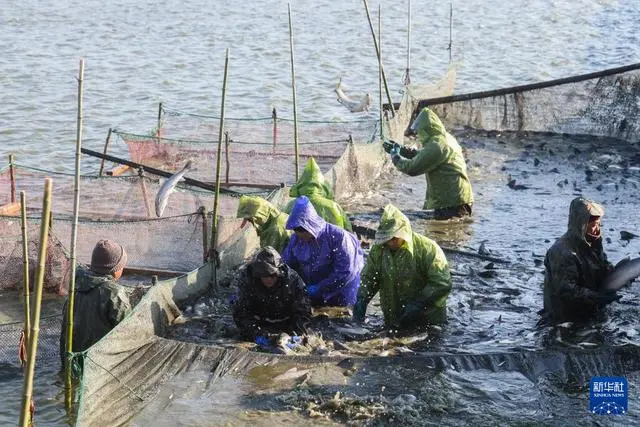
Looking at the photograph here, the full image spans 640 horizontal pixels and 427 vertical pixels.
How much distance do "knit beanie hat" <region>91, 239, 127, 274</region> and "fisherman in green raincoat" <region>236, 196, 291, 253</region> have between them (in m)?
2.06

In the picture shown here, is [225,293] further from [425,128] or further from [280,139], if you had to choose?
[280,139]

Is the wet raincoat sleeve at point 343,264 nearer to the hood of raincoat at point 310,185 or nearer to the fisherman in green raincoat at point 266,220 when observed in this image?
the fisherman in green raincoat at point 266,220

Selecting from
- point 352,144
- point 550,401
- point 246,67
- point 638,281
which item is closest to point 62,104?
point 246,67

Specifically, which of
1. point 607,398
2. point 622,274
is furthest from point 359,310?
point 607,398

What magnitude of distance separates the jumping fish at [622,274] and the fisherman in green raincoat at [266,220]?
9.41 ft

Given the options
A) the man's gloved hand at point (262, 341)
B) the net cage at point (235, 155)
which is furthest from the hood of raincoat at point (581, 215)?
the net cage at point (235, 155)

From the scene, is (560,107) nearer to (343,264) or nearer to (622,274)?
(343,264)

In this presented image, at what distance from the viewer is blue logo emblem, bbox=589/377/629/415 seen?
7.29 meters

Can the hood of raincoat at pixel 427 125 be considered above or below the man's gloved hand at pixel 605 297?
above

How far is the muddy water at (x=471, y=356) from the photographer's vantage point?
290 inches

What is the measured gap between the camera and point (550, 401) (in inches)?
297

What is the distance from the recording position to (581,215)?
26.5 feet

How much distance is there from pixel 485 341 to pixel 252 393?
2.41 metres

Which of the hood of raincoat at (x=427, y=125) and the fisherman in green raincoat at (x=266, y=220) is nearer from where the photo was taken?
the fisherman in green raincoat at (x=266, y=220)
